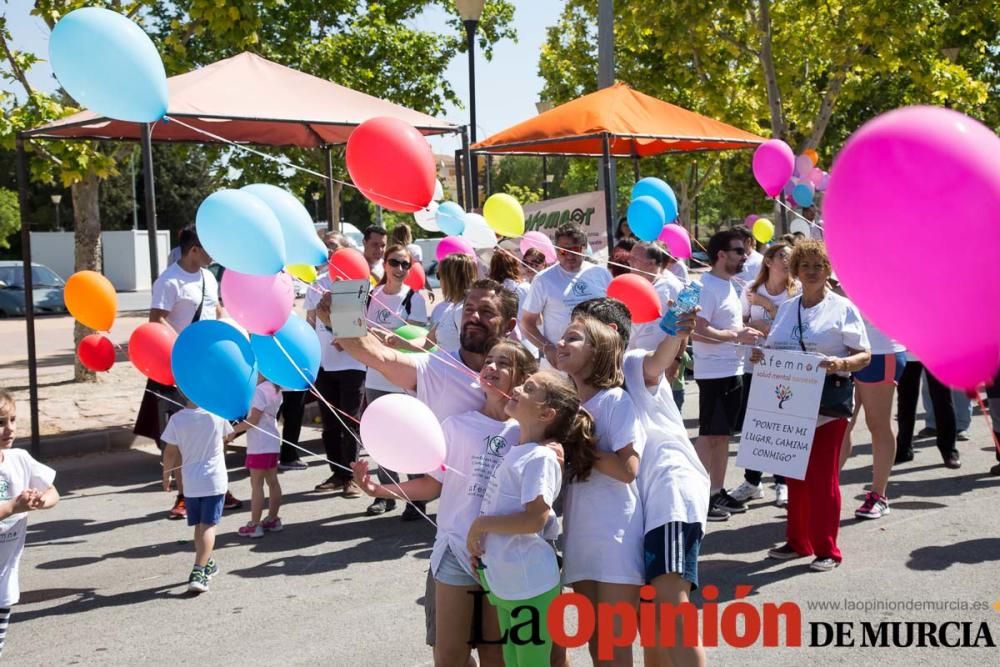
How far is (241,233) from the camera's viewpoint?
4.06m

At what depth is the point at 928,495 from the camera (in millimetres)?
7461

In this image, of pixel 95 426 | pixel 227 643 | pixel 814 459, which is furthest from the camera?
pixel 95 426

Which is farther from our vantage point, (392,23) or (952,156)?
(392,23)

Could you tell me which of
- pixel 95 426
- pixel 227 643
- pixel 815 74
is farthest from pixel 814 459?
pixel 815 74

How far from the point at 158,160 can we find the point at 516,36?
29.7 meters

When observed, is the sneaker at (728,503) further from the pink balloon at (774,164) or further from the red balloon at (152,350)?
the red balloon at (152,350)

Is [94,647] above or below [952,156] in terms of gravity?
below

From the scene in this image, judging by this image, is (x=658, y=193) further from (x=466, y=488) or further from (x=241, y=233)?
(x=466, y=488)

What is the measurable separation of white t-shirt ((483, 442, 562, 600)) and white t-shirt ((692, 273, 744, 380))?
11.7ft

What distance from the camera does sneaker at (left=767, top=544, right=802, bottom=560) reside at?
6102 mm

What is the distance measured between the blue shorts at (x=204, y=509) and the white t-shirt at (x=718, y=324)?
3.20 m

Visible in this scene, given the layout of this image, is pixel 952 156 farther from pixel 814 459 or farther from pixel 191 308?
pixel 191 308

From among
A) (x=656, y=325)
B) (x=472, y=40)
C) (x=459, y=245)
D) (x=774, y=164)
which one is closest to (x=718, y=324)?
(x=656, y=325)

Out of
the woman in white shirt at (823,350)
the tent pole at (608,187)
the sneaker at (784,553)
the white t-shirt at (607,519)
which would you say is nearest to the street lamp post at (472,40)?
the tent pole at (608,187)
